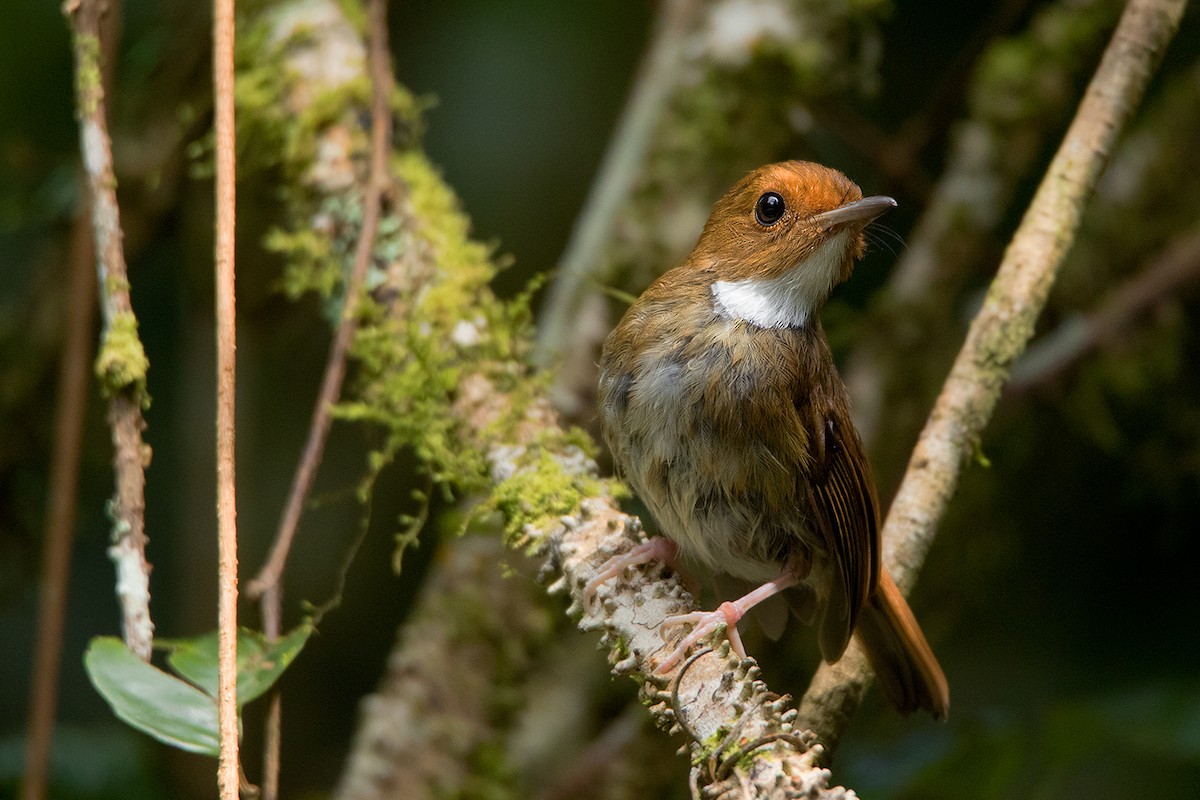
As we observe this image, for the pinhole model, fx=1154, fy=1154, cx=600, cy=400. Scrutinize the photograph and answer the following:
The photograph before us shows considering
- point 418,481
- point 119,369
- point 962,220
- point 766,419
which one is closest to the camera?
point 119,369

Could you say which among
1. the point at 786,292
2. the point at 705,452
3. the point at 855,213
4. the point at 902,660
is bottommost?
the point at 902,660

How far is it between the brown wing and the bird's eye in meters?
0.44

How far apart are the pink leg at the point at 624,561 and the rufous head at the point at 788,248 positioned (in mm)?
528

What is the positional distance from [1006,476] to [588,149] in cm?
199

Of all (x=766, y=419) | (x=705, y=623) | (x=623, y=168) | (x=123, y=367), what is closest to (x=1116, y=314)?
(x=623, y=168)

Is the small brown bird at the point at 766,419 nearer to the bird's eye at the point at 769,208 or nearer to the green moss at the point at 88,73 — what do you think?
the bird's eye at the point at 769,208

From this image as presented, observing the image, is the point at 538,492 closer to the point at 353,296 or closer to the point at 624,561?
the point at 624,561

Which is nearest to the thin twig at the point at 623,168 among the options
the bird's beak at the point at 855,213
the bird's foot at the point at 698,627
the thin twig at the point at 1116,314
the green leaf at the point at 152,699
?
the bird's beak at the point at 855,213

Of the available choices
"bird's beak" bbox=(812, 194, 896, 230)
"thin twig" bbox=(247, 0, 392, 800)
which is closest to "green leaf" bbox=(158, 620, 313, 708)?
"thin twig" bbox=(247, 0, 392, 800)

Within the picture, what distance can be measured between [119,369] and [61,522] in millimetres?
659

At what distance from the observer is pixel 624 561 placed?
1.97 m

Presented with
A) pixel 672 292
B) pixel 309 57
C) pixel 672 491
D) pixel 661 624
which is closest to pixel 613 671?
pixel 661 624

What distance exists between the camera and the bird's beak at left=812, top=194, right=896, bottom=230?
→ 2263mm

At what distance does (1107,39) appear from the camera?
3721mm
